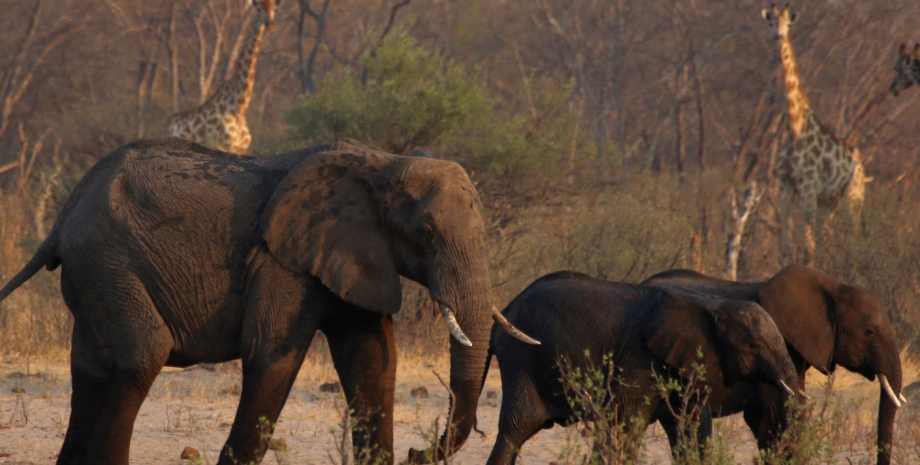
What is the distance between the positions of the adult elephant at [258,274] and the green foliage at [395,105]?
297 inches

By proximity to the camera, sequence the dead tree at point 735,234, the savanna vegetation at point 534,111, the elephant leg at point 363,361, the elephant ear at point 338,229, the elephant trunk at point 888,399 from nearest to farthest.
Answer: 1. the elephant ear at point 338,229
2. the elephant leg at point 363,361
3. the elephant trunk at point 888,399
4. the savanna vegetation at point 534,111
5. the dead tree at point 735,234

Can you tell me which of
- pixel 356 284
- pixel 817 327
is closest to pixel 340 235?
pixel 356 284

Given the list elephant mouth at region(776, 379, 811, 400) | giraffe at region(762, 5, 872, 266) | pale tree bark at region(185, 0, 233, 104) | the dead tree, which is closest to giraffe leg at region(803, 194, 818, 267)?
giraffe at region(762, 5, 872, 266)

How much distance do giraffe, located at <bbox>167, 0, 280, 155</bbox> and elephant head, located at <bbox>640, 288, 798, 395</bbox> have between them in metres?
9.71

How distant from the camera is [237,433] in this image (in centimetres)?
491

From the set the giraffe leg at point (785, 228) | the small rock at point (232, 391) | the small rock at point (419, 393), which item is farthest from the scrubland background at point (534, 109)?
the small rock at point (232, 391)

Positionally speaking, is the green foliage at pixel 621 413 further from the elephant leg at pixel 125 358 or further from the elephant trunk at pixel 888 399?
the elephant leg at pixel 125 358

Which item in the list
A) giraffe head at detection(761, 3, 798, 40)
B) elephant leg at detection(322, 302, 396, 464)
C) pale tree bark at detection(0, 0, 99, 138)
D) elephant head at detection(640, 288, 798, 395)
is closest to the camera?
elephant leg at detection(322, 302, 396, 464)

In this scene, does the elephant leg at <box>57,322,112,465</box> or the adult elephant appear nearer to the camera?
the adult elephant

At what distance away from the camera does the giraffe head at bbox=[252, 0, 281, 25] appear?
14.8 metres

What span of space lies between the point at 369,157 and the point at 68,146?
→ 17.2 meters

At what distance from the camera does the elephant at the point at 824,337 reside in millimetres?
6457

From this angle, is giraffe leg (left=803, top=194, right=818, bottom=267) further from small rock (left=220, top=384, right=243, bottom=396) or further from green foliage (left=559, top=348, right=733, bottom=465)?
green foliage (left=559, top=348, right=733, bottom=465)

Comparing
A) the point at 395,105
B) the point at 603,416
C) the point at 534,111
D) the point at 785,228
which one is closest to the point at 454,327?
the point at 603,416
